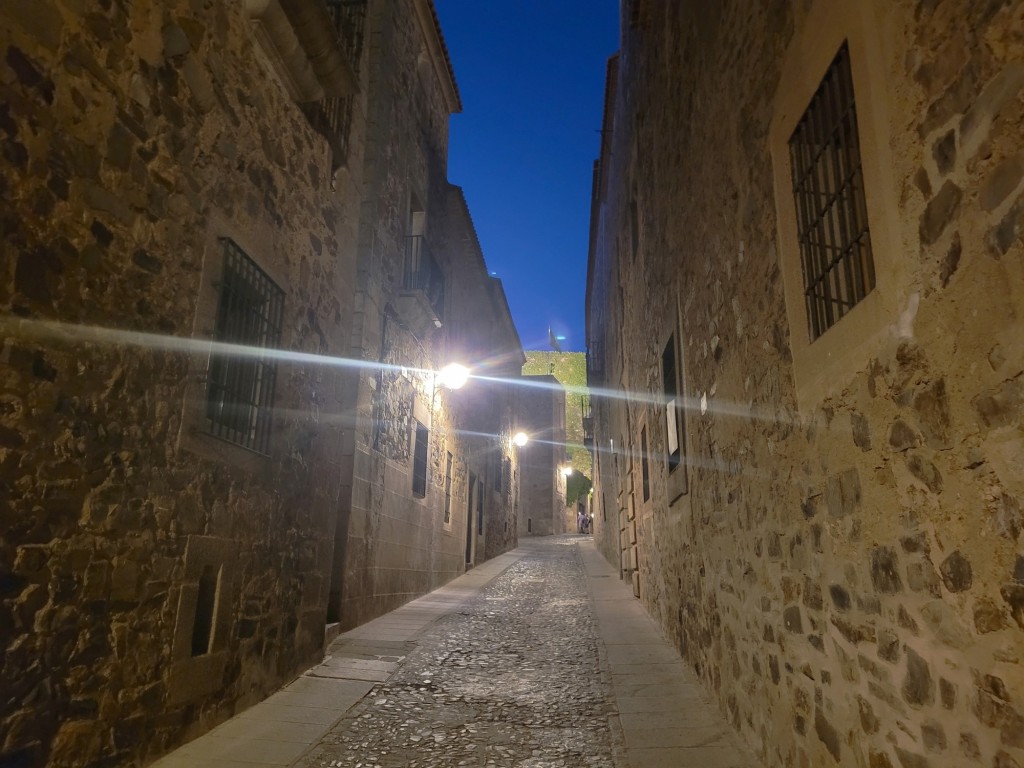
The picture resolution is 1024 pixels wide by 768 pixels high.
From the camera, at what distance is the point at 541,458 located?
35.1 metres

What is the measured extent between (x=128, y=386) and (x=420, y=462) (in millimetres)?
7023

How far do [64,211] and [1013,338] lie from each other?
3.37 m

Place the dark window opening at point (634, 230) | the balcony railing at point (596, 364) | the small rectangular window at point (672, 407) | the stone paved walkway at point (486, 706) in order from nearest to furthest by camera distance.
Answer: the stone paved walkway at point (486, 706) < the small rectangular window at point (672, 407) < the dark window opening at point (634, 230) < the balcony railing at point (596, 364)

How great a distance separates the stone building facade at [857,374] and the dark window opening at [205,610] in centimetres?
313

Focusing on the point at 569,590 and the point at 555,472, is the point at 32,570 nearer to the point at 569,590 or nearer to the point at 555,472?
the point at 569,590

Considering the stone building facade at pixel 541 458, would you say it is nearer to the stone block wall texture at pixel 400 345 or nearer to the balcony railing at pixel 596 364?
the balcony railing at pixel 596 364

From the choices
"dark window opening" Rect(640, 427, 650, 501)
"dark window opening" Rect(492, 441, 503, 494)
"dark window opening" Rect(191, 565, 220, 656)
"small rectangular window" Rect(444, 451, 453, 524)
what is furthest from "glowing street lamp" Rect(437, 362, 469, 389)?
"dark window opening" Rect(492, 441, 503, 494)

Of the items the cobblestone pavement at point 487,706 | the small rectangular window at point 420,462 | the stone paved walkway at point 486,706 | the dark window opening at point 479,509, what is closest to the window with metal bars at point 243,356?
the stone paved walkway at point 486,706

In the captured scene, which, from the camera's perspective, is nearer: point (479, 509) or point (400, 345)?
point (400, 345)

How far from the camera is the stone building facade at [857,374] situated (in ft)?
5.13

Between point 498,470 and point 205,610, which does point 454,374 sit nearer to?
point 205,610

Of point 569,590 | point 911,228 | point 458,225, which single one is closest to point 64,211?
point 911,228

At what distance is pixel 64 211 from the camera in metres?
2.81

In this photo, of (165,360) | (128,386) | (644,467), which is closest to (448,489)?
(644,467)
